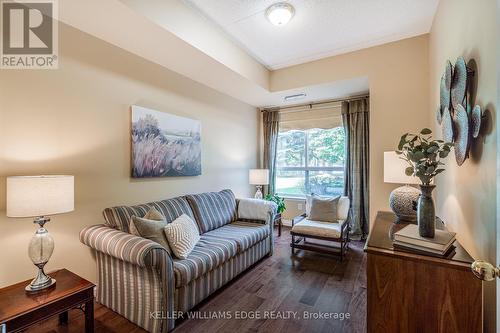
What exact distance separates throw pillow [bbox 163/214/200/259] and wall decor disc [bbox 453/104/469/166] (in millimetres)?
2135

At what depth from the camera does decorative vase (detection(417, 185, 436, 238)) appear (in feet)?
4.03

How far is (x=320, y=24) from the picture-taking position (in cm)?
263

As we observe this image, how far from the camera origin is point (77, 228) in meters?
2.13

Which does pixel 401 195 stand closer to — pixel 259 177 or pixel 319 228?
pixel 319 228

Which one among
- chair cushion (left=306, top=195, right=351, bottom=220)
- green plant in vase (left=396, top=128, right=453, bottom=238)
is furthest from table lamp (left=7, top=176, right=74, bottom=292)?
chair cushion (left=306, top=195, right=351, bottom=220)

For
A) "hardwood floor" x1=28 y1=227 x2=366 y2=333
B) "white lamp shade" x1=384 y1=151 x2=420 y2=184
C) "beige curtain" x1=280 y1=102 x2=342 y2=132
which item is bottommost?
"hardwood floor" x1=28 y1=227 x2=366 y2=333

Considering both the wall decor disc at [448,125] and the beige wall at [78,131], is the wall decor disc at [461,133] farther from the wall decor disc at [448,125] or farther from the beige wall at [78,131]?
the beige wall at [78,131]

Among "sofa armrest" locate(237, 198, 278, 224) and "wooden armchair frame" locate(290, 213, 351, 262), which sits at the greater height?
"sofa armrest" locate(237, 198, 278, 224)

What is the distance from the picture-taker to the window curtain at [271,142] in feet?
16.0

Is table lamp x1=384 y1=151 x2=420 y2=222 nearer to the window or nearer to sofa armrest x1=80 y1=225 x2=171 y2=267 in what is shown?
sofa armrest x1=80 y1=225 x2=171 y2=267

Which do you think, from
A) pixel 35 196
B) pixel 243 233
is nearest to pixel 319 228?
pixel 243 233

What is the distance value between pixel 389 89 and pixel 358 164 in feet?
4.54

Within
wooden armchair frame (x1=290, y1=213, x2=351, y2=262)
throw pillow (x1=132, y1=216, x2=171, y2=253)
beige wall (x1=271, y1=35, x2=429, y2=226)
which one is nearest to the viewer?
throw pillow (x1=132, y1=216, x2=171, y2=253)

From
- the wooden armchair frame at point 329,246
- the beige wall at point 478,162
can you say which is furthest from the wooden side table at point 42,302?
the wooden armchair frame at point 329,246
